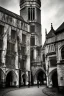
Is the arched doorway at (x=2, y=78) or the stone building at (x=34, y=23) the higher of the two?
the stone building at (x=34, y=23)

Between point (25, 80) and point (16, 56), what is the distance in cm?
763

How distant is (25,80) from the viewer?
42.4 m

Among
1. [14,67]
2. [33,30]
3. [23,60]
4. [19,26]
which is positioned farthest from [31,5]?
[14,67]

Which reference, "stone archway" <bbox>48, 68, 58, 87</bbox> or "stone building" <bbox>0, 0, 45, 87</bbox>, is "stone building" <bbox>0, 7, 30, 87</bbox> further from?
"stone archway" <bbox>48, 68, 58, 87</bbox>

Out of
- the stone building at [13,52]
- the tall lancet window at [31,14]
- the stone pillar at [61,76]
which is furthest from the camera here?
the tall lancet window at [31,14]

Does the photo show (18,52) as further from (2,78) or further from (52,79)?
(52,79)

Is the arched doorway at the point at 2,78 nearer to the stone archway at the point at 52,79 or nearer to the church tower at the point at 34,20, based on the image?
the stone archway at the point at 52,79

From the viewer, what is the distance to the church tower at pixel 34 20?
50.2 meters

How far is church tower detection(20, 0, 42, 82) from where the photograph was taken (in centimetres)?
5017

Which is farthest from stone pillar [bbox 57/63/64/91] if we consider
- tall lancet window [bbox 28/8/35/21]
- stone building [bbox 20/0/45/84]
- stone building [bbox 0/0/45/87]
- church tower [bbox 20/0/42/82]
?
tall lancet window [bbox 28/8/35/21]

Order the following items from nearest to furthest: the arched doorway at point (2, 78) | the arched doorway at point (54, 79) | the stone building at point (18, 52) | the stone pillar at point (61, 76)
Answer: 1. the stone pillar at point (61, 76)
2. the arched doorway at point (54, 79)
3. the arched doorway at point (2, 78)
4. the stone building at point (18, 52)

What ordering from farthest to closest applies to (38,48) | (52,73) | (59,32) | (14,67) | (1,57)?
1. (38,48)
2. (14,67)
3. (1,57)
4. (52,73)
5. (59,32)

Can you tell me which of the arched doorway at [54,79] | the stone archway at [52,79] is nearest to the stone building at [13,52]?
the stone archway at [52,79]

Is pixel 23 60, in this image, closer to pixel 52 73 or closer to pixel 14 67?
pixel 14 67
